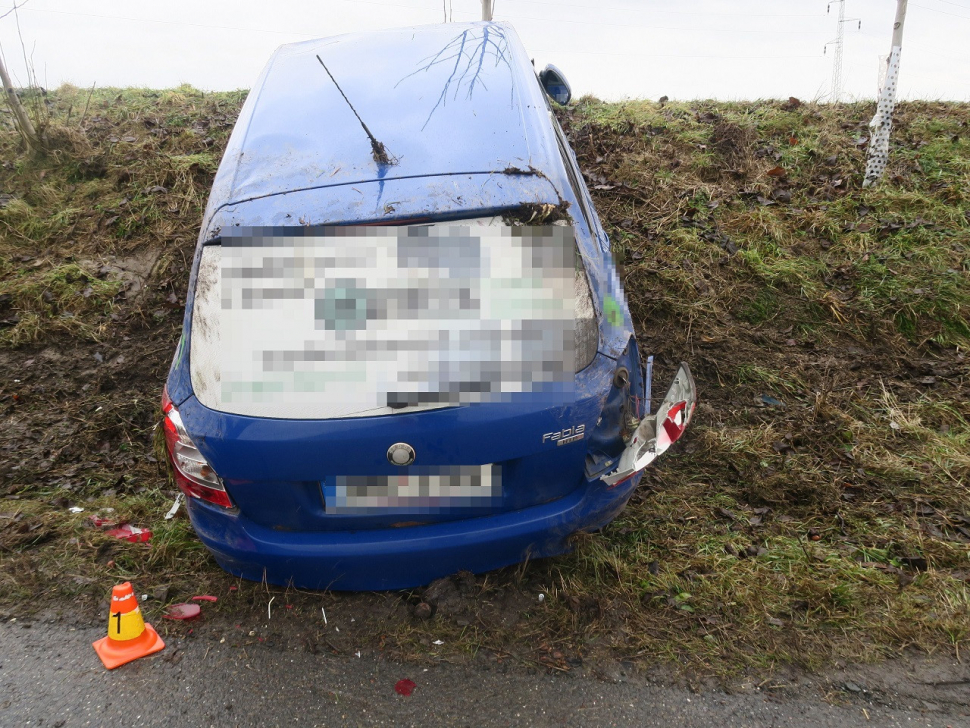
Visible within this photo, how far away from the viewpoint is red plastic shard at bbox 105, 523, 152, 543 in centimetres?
340

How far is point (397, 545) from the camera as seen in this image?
8.46ft

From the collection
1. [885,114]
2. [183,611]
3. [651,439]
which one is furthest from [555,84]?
[183,611]

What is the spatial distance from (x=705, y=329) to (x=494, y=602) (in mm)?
2548

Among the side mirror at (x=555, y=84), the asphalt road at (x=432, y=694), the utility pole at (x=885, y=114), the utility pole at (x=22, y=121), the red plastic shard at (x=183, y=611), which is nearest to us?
the asphalt road at (x=432, y=694)

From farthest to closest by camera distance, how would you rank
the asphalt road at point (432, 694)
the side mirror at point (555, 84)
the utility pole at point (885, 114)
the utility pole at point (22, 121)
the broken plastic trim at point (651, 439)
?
1. the utility pole at point (22, 121)
2. the utility pole at point (885, 114)
3. the side mirror at point (555, 84)
4. the broken plastic trim at point (651, 439)
5. the asphalt road at point (432, 694)

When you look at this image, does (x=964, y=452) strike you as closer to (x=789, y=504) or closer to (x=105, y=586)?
(x=789, y=504)

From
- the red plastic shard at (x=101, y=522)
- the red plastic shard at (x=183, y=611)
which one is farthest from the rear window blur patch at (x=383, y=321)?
the red plastic shard at (x=101, y=522)

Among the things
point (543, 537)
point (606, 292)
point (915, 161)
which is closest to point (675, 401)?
point (606, 292)

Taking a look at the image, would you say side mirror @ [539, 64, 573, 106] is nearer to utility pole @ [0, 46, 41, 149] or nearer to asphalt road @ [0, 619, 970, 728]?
asphalt road @ [0, 619, 970, 728]

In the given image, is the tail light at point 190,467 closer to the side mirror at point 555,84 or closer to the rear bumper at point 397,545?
the rear bumper at point 397,545

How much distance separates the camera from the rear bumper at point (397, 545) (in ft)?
8.50

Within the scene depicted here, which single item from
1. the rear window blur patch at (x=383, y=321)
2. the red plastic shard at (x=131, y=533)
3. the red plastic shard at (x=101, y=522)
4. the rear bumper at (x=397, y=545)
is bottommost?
the red plastic shard at (x=131, y=533)

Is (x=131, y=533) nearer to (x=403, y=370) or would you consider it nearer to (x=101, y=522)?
(x=101, y=522)

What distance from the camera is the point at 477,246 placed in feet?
8.41
